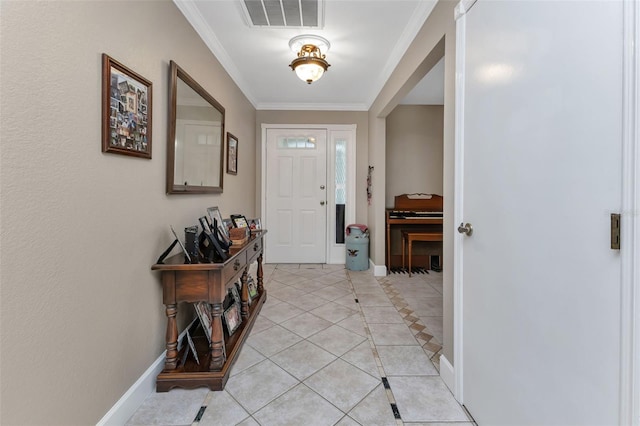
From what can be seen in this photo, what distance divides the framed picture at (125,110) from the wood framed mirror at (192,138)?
23 cm

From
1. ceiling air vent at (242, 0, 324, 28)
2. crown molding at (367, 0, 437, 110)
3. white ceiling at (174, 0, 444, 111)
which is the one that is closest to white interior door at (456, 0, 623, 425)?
crown molding at (367, 0, 437, 110)

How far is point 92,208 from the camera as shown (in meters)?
1.15

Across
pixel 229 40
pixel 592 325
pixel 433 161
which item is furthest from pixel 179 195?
pixel 433 161

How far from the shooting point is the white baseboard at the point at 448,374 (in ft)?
4.99

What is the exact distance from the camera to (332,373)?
1.71 meters

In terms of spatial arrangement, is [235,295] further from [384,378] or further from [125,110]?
[125,110]

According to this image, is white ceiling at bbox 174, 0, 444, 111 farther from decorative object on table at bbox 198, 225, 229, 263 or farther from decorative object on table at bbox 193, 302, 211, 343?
decorative object on table at bbox 193, 302, 211, 343

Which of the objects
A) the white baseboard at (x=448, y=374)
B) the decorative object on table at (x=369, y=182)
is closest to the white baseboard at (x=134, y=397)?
the white baseboard at (x=448, y=374)

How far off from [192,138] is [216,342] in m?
1.42

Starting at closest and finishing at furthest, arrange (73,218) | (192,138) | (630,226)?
(630,226), (73,218), (192,138)

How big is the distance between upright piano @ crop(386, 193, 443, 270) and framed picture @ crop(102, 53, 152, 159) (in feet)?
10.4

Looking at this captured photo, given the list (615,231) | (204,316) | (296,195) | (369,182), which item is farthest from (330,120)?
(615,231)

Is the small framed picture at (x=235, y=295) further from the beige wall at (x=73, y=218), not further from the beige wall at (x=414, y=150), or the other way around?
the beige wall at (x=414, y=150)

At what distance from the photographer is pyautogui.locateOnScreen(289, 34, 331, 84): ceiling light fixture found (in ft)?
7.79
